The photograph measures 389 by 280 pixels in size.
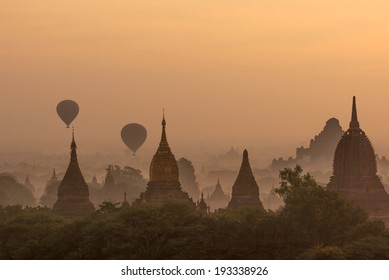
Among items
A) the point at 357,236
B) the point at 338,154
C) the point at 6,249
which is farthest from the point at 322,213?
the point at 338,154

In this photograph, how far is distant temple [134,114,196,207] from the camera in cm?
15669

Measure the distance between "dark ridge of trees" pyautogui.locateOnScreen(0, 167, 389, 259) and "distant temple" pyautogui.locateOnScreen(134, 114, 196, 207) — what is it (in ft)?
172

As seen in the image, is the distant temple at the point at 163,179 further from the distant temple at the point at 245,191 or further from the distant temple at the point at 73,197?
the distant temple at the point at 245,191

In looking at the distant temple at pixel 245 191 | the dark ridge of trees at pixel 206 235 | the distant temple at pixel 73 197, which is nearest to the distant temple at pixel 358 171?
the distant temple at pixel 245 191

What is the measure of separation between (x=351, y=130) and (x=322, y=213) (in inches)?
2759

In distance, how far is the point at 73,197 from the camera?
528 ft

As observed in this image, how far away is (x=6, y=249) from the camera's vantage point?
3831 inches

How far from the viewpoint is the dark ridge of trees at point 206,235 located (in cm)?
9100

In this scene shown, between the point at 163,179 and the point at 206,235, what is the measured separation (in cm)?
6513

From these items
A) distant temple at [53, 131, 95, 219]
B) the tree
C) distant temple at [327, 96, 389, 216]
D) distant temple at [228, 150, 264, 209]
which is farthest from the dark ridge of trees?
distant temple at [327, 96, 389, 216]

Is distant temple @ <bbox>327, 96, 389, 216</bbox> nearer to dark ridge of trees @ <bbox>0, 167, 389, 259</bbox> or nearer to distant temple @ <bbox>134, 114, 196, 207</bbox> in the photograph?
distant temple @ <bbox>134, 114, 196, 207</bbox>
